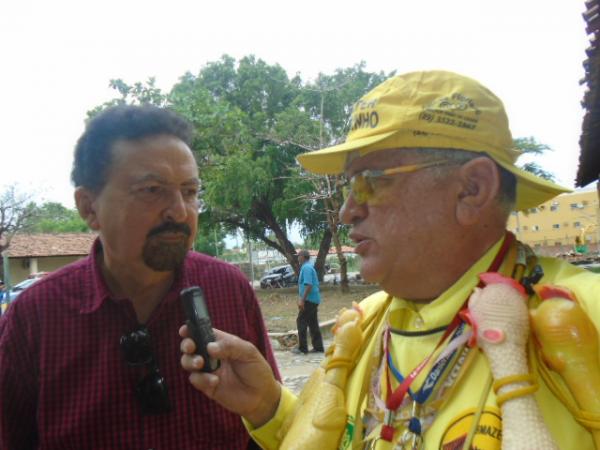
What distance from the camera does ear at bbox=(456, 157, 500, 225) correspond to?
148 centimetres

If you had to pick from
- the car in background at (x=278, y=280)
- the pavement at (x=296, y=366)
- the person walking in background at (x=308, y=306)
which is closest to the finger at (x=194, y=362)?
the pavement at (x=296, y=366)

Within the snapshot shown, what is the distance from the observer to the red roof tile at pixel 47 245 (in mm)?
34438

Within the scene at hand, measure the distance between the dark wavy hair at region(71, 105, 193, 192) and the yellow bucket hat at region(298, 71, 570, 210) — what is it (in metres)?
1.07

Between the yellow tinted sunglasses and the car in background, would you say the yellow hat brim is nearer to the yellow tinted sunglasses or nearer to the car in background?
the yellow tinted sunglasses

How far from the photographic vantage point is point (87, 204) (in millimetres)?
2359

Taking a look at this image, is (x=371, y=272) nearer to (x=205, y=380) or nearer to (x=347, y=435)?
(x=347, y=435)

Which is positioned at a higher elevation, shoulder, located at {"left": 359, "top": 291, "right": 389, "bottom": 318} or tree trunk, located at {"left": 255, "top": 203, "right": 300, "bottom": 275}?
shoulder, located at {"left": 359, "top": 291, "right": 389, "bottom": 318}

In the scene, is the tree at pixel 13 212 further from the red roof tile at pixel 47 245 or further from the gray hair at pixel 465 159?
the gray hair at pixel 465 159

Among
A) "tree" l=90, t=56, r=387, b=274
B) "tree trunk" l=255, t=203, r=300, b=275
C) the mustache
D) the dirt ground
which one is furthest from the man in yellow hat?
"tree trunk" l=255, t=203, r=300, b=275

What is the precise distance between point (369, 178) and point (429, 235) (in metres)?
0.26

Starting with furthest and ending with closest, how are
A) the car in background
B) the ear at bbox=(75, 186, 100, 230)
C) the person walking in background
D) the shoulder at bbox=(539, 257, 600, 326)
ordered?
the car in background → the person walking in background → the ear at bbox=(75, 186, 100, 230) → the shoulder at bbox=(539, 257, 600, 326)

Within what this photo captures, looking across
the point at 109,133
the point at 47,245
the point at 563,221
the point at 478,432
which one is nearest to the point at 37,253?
the point at 47,245

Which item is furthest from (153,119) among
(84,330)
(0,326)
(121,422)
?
(121,422)

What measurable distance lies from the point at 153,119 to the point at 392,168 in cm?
127
